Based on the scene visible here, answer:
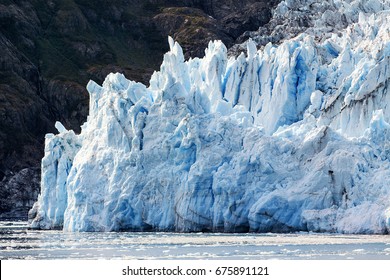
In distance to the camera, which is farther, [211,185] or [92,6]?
[92,6]

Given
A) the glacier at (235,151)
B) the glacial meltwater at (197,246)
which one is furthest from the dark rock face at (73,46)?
the glacial meltwater at (197,246)

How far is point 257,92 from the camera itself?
212 feet

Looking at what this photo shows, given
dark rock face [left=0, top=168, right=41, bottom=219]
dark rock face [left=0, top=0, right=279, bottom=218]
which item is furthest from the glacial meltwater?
dark rock face [left=0, top=0, right=279, bottom=218]

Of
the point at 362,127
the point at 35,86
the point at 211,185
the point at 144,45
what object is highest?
the point at 144,45

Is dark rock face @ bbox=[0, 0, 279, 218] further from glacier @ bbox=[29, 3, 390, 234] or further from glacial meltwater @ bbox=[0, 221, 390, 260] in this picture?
glacial meltwater @ bbox=[0, 221, 390, 260]

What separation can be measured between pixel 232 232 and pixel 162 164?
5.52m

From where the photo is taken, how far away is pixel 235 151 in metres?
54.4

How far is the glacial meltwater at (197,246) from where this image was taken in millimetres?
40312

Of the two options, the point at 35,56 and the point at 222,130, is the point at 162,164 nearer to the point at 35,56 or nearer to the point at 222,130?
the point at 222,130

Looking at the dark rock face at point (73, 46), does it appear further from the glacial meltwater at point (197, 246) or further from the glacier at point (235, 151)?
the glacial meltwater at point (197, 246)

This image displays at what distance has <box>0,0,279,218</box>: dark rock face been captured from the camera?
12056 cm

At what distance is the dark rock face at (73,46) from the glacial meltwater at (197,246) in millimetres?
59280

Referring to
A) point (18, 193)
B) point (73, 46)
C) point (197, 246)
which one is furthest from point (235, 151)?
point (73, 46)
